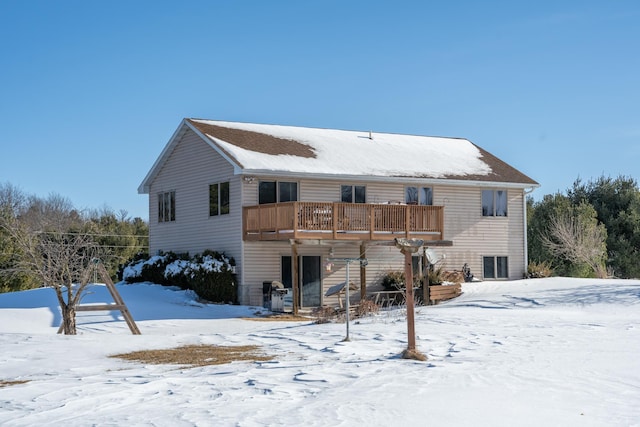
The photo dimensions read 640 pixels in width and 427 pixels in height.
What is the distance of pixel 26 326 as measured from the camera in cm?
2373

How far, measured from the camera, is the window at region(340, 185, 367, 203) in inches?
1293

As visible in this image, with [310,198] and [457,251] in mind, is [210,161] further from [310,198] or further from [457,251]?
[457,251]

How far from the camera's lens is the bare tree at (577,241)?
135ft

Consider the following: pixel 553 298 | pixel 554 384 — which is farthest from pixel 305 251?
pixel 554 384

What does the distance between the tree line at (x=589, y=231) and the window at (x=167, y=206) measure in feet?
49.8

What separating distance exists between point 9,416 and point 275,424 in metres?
3.18

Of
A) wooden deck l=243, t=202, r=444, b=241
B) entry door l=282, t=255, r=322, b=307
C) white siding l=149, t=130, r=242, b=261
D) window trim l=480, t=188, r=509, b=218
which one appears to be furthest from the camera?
window trim l=480, t=188, r=509, b=218

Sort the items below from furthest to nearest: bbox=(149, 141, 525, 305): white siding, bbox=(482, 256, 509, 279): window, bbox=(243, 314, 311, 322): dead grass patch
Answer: bbox=(482, 256, 509, 279): window → bbox=(149, 141, 525, 305): white siding → bbox=(243, 314, 311, 322): dead grass patch

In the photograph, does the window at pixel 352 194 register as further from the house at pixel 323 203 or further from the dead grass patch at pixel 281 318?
the dead grass patch at pixel 281 318

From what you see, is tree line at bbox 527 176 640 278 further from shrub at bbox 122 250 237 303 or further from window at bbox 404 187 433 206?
shrub at bbox 122 250 237 303

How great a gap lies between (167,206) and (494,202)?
44.7 feet

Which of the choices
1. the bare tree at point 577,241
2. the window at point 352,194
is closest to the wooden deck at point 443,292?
the window at point 352,194

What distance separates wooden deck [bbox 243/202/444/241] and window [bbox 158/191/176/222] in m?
5.88

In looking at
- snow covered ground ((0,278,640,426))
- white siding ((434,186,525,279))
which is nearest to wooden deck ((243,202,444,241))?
white siding ((434,186,525,279))
